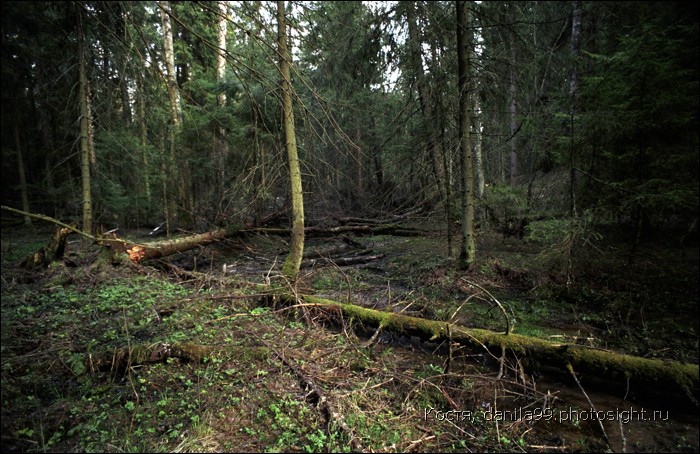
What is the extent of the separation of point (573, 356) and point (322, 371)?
9.45ft

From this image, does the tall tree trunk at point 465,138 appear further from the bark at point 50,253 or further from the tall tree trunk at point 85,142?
the bark at point 50,253

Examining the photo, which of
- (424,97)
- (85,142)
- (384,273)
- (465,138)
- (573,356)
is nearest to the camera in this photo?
(573,356)

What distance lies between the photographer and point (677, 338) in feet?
14.6

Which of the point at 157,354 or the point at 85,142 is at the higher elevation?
the point at 85,142

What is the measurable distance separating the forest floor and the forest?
29 mm

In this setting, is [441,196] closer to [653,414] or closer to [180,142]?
[653,414]

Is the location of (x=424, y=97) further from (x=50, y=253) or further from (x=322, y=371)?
(x=50, y=253)

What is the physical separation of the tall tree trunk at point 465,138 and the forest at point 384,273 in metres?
0.07

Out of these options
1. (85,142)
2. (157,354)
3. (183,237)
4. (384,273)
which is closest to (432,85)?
(384,273)

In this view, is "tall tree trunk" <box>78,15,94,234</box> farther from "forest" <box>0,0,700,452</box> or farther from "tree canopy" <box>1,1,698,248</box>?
"tree canopy" <box>1,1,698,248</box>

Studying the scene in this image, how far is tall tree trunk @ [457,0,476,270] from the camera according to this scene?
6.71 metres

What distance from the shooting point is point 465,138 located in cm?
705

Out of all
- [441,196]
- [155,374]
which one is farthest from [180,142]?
[155,374]

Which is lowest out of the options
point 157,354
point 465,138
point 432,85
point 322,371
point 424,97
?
point 322,371
